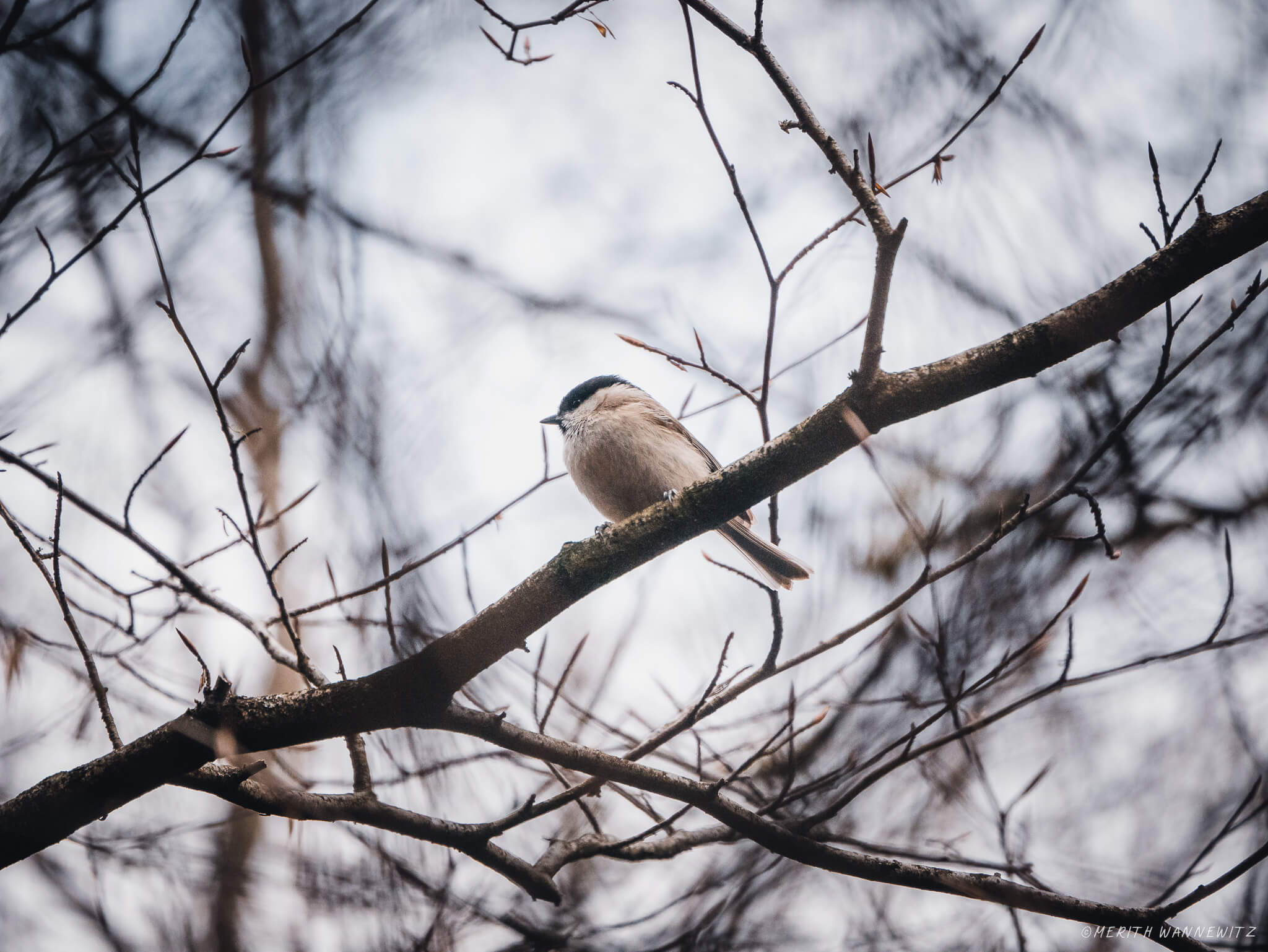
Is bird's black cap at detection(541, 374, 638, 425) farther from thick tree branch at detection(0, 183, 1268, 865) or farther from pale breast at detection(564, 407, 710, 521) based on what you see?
thick tree branch at detection(0, 183, 1268, 865)

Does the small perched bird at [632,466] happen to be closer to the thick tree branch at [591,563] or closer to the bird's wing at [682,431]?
the bird's wing at [682,431]

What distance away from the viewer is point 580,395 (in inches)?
183

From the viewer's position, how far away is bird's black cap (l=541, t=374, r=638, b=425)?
15.1ft

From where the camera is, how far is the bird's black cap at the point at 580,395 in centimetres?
459

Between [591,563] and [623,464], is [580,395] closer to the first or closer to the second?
[623,464]

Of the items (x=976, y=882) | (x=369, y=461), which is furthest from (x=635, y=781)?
(x=369, y=461)

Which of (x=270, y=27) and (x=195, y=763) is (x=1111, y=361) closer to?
(x=195, y=763)

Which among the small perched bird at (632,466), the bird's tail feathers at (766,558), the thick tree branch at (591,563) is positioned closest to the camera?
the thick tree branch at (591,563)

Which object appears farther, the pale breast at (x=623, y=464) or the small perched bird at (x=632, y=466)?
the pale breast at (x=623, y=464)

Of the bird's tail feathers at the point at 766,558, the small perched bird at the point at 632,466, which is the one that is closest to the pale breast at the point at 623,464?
the small perched bird at the point at 632,466

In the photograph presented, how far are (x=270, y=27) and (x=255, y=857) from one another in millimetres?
3803

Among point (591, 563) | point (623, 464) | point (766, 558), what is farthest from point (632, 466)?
point (591, 563)

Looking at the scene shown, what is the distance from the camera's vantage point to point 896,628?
287 centimetres

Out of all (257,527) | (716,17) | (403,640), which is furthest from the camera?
(403,640)
